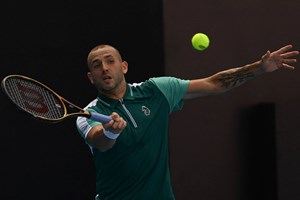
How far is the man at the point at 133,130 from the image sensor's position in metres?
3.42

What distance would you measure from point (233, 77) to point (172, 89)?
42cm

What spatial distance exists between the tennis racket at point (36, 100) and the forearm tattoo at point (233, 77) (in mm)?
1024

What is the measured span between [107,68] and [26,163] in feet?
6.58

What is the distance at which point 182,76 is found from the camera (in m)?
5.03

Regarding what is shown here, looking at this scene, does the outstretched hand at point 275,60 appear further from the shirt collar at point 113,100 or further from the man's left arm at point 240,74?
the shirt collar at point 113,100

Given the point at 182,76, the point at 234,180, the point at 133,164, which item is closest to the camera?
the point at 133,164

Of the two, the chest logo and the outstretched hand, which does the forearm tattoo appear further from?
the chest logo

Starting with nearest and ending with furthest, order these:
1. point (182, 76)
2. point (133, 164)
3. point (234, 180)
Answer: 1. point (133, 164)
2. point (182, 76)
3. point (234, 180)

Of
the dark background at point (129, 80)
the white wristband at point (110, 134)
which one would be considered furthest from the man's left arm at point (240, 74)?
the dark background at point (129, 80)

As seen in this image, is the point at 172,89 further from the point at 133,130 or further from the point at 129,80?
the point at 129,80

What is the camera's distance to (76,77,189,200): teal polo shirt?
342cm

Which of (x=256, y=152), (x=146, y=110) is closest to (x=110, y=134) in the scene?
(x=146, y=110)

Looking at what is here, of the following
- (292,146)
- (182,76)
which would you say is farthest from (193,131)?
(292,146)

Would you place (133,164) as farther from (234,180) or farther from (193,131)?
(234,180)
